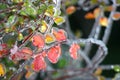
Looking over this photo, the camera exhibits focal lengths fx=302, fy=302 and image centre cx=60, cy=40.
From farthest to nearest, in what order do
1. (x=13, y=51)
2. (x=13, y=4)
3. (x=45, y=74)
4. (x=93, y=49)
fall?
(x=93, y=49), (x=45, y=74), (x=13, y=4), (x=13, y=51)

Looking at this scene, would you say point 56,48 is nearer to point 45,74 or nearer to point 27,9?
point 27,9

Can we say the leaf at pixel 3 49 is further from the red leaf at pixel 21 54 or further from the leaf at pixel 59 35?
the leaf at pixel 59 35

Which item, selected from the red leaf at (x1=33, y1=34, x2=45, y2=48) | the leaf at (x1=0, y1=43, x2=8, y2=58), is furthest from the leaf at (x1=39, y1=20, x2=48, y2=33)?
the leaf at (x1=0, y1=43, x2=8, y2=58)

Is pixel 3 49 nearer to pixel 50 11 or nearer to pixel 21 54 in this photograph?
pixel 21 54

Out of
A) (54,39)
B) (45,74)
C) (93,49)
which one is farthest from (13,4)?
(93,49)

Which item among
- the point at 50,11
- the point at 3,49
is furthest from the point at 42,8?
the point at 3,49

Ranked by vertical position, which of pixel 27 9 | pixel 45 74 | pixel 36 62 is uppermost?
pixel 27 9

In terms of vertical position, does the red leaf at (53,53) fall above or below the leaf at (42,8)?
below

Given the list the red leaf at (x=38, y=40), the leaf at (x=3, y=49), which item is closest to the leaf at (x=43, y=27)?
the red leaf at (x=38, y=40)
